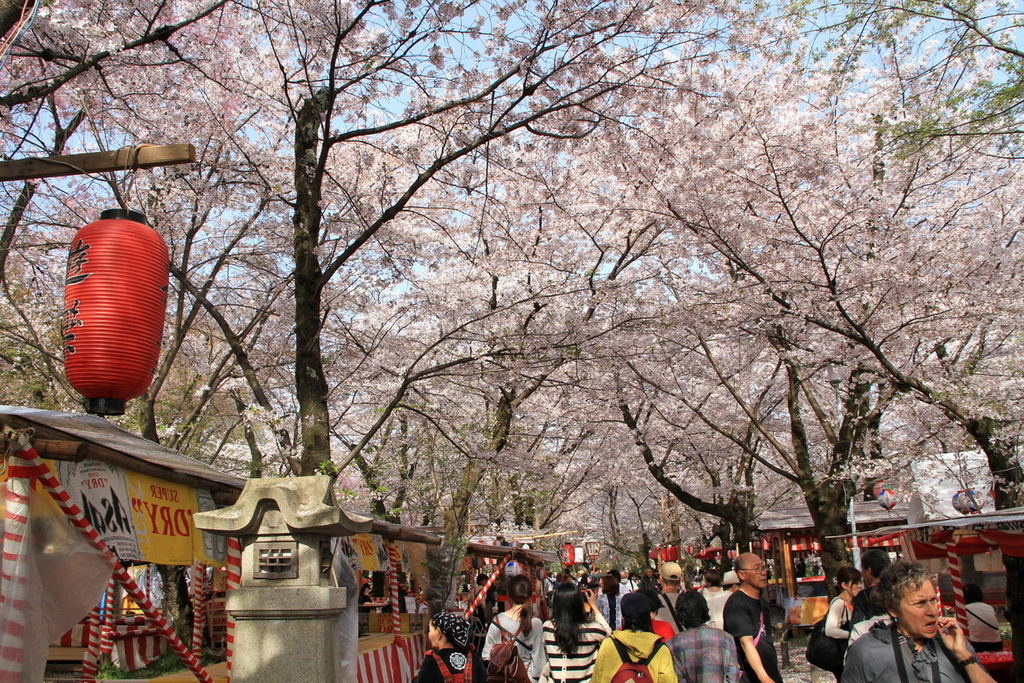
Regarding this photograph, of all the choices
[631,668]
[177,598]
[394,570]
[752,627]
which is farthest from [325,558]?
[177,598]

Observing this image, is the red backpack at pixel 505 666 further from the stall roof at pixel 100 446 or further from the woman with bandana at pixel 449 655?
the stall roof at pixel 100 446

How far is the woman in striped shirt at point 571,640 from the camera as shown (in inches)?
211

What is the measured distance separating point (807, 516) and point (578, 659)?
18.4 meters

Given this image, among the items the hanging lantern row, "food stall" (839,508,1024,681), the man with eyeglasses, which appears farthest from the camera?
the hanging lantern row

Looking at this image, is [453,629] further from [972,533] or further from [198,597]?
[972,533]

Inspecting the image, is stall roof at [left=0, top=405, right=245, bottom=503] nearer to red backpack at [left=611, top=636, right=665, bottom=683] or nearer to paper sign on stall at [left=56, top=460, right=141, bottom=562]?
paper sign on stall at [left=56, top=460, right=141, bottom=562]

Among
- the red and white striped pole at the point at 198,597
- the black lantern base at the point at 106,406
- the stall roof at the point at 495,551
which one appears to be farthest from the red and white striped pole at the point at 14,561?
the stall roof at the point at 495,551

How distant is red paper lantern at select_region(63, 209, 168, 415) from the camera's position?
233 inches

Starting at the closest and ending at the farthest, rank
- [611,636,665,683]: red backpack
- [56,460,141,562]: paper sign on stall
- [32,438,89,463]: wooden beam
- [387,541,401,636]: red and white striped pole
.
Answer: [32,438,89,463]: wooden beam → [611,636,665,683]: red backpack → [56,460,141,562]: paper sign on stall → [387,541,401,636]: red and white striped pole

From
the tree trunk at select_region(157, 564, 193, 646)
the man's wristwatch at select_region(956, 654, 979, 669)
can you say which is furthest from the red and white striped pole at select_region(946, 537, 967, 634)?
the tree trunk at select_region(157, 564, 193, 646)

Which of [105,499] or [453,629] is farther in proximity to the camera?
[453,629]

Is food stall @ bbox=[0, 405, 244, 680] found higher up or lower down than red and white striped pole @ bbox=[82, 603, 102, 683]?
higher up

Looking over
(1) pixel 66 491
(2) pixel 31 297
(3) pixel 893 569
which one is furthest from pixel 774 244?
(2) pixel 31 297

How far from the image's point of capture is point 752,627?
16.5 feet
